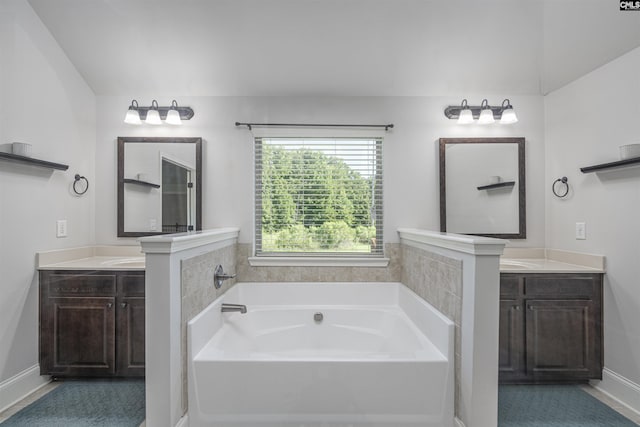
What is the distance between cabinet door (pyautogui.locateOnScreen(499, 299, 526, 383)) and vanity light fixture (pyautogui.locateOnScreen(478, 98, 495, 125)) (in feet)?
4.31

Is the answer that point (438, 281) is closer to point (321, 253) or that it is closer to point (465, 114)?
point (321, 253)

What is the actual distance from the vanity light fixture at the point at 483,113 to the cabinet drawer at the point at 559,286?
3.43ft

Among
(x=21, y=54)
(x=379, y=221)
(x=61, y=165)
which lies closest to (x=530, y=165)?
(x=379, y=221)

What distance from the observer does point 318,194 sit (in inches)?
93.3

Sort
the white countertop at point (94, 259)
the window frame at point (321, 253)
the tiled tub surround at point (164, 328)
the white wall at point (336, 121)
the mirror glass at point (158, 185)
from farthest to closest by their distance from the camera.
Result: the window frame at point (321, 253), the white wall at point (336, 121), the mirror glass at point (158, 185), the white countertop at point (94, 259), the tiled tub surround at point (164, 328)

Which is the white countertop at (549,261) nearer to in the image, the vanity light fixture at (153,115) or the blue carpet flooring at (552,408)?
the blue carpet flooring at (552,408)

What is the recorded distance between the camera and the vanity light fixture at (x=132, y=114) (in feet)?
6.04

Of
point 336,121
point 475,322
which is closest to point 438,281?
point 475,322

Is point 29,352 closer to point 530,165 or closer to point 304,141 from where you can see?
point 304,141

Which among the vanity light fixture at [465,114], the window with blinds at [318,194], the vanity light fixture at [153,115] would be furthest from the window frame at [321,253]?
the vanity light fixture at [153,115]

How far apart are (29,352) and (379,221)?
7.59 ft

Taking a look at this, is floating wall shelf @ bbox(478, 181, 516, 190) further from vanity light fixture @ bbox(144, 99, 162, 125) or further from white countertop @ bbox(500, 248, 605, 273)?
vanity light fixture @ bbox(144, 99, 162, 125)

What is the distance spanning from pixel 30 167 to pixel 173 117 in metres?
0.83

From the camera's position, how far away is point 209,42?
6.20ft
